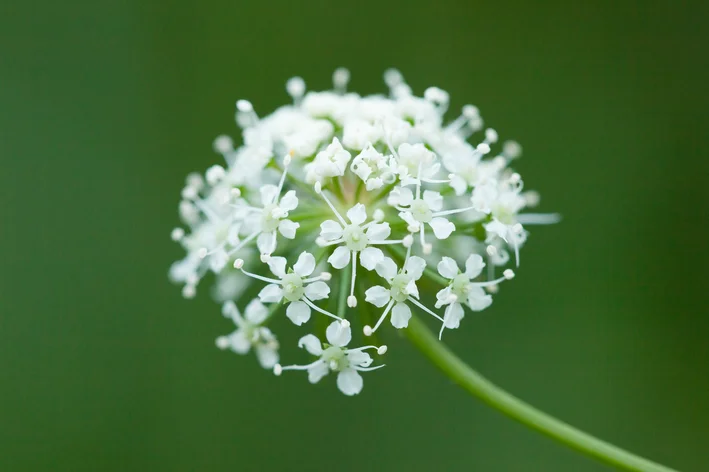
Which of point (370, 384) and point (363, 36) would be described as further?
point (363, 36)

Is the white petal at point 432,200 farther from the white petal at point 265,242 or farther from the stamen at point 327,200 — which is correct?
Result: the white petal at point 265,242

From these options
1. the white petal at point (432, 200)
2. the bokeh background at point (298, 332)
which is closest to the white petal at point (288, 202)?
the white petal at point (432, 200)

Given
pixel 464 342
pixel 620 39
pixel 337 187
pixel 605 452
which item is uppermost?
pixel 620 39

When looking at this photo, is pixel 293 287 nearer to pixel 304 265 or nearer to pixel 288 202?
pixel 304 265

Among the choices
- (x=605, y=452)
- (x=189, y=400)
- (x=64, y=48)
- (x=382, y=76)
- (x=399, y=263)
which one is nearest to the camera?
(x=605, y=452)

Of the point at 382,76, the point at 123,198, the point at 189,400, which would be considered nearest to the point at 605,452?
the point at 189,400

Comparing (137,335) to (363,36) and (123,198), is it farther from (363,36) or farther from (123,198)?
(363,36)

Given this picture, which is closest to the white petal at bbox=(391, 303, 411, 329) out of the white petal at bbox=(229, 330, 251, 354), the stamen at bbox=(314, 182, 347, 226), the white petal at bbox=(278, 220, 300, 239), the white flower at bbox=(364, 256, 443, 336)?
the white flower at bbox=(364, 256, 443, 336)
